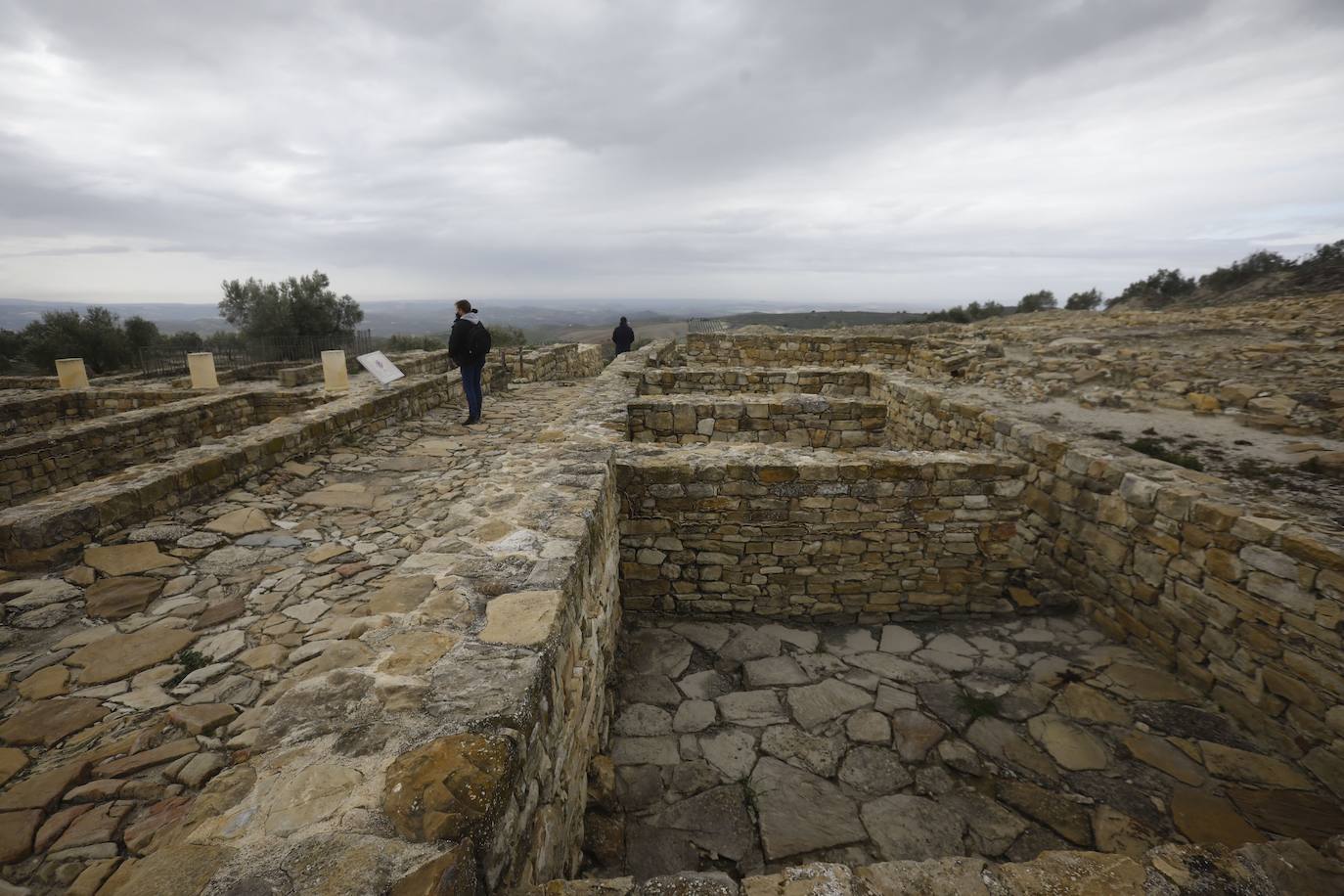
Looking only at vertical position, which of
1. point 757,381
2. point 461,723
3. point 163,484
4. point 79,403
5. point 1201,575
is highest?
point 79,403

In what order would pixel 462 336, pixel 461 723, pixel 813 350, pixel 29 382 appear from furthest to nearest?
pixel 813 350, pixel 29 382, pixel 462 336, pixel 461 723

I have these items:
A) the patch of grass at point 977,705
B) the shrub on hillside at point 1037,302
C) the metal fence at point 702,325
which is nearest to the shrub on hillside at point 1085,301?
the shrub on hillside at point 1037,302

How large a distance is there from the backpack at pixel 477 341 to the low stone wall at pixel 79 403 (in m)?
5.10

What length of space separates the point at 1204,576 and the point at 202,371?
49.3ft

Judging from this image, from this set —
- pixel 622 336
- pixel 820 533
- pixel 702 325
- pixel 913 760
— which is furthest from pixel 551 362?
pixel 913 760

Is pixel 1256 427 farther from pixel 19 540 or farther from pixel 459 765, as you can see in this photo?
pixel 19 540

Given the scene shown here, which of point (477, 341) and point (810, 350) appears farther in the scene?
point (810, 350)

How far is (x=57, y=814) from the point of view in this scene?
1.89 m

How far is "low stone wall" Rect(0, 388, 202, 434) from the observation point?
856 cm

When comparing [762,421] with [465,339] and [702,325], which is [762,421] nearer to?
[465,339]

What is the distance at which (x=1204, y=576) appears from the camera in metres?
3.97

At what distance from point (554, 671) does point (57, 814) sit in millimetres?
1746

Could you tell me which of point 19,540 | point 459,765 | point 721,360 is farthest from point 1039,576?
point 721,360

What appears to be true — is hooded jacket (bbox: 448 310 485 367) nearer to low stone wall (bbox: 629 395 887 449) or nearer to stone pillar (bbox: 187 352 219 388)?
low stone wall (bbox: 629 395 887 449)
